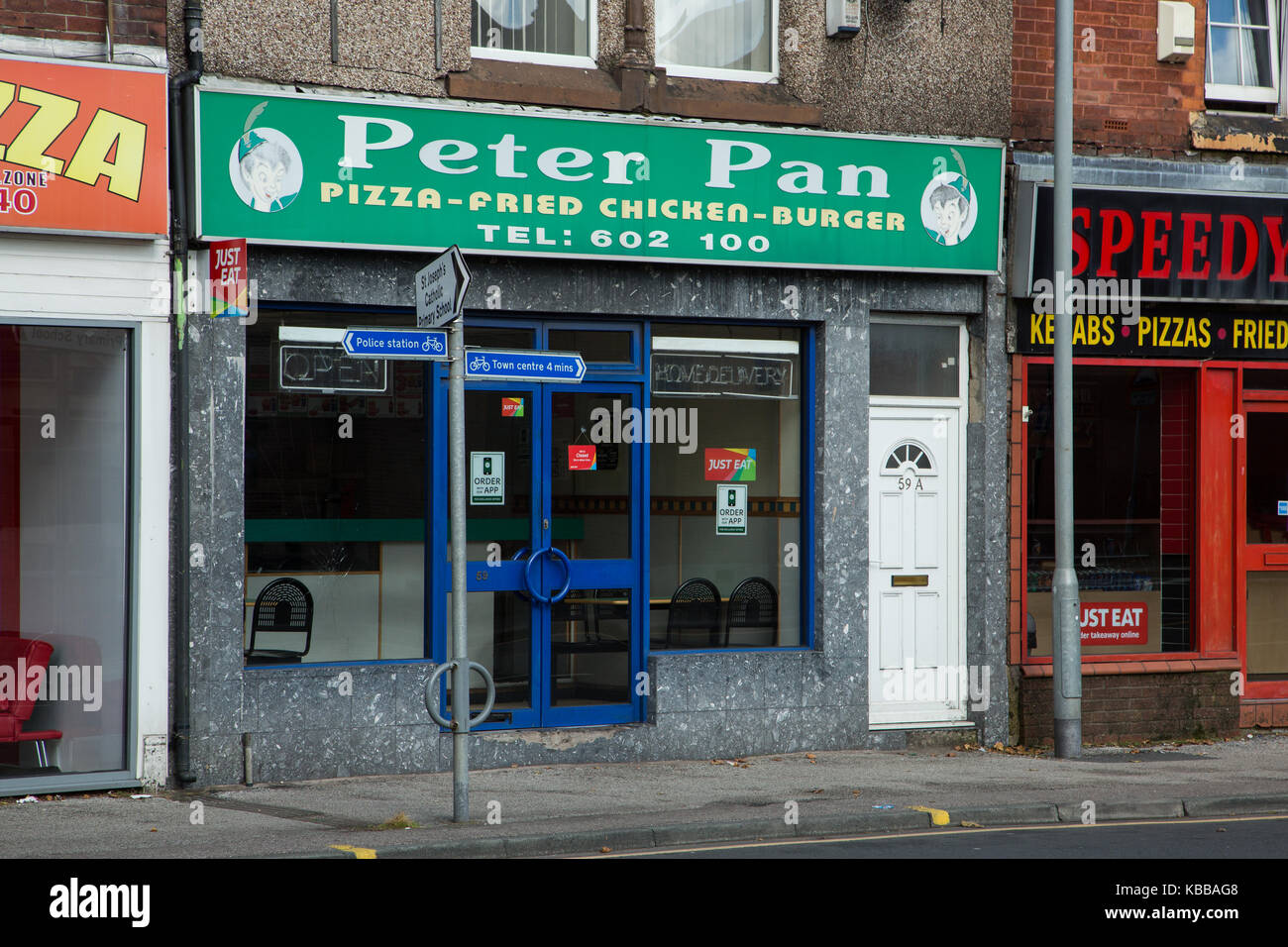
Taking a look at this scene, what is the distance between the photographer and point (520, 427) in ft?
37.4

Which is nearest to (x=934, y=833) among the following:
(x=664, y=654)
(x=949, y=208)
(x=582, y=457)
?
(x=664, y=654)

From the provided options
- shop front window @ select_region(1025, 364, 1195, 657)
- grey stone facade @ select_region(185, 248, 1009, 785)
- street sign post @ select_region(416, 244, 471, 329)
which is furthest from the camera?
shop front window @ select_region(1025, 364, 1195, 657)

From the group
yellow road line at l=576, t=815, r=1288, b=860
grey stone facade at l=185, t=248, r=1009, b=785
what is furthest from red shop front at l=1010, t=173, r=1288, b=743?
yellow road line at l=576, t=815, r=1288, b=860

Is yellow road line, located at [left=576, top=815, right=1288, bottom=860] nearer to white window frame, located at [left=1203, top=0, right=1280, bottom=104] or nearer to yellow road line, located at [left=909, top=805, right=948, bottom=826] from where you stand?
yellow road line, located at [left=909, top=805, right=948, bottom=826]

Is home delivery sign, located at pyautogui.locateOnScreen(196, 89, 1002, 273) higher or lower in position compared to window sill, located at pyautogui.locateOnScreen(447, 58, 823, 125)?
lower

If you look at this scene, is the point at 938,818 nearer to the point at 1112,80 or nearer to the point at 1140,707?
the point at 1140,707

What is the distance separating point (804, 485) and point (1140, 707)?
3544mm

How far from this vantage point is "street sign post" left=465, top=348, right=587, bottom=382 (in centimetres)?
888

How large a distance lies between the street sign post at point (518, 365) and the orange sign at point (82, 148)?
2.64 m

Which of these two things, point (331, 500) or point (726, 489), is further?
point (726, 489)

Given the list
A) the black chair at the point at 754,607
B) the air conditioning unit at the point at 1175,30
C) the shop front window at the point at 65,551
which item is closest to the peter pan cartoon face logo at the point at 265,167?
the shop front window at the point at 65,551

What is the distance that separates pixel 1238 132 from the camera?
517 inches

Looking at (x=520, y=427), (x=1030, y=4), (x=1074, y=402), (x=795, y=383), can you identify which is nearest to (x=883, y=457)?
(x=795, y=383)

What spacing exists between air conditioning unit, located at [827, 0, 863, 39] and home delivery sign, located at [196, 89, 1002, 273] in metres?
0.85
